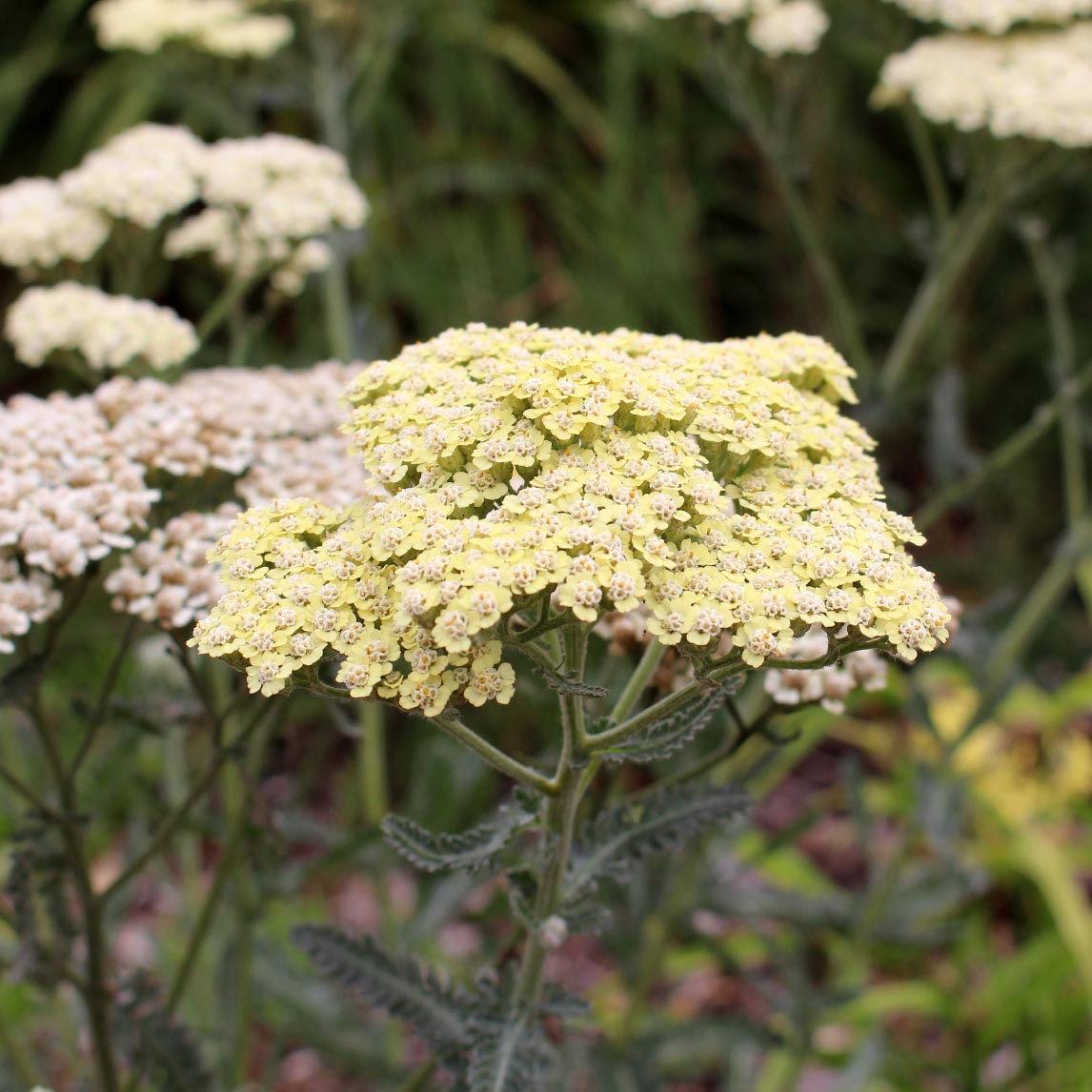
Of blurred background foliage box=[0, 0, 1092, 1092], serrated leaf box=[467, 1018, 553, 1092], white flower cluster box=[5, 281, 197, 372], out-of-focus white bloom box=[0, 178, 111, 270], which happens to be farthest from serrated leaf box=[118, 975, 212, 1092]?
out-of-focus white bloom box=[0, 178, 111, 270]

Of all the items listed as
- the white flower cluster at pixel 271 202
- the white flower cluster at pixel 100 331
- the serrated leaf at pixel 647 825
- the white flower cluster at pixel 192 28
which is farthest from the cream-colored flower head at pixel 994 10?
the serrated leaf at pixel 647 825

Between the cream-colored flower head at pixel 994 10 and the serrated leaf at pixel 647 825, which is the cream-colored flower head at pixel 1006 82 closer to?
the cream-colored flower head at pixel 994 10

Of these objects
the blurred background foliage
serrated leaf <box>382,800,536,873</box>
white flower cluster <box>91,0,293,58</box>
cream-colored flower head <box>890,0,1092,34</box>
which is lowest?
the blurred background foliage

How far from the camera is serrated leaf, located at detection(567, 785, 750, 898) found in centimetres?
126

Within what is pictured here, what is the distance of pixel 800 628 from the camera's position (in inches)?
39.3

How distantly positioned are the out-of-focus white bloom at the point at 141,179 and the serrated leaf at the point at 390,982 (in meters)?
1.12

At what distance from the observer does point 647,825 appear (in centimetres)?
130

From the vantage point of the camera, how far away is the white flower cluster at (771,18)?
89.3 inches

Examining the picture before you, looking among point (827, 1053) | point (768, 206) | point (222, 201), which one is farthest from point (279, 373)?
point (768, 206)

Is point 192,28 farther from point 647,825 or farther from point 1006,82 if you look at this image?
point 647,825

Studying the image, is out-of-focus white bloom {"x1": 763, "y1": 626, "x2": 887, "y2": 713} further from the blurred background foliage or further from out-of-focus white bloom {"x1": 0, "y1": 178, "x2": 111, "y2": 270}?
out-of-focus white bloom {"x1": 0, "y1": 178, "x2": 111, "y2": 270}

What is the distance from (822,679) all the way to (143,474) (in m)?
0.81

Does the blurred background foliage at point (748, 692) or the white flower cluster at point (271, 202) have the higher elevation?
the white flower cluster at point (271, 202)

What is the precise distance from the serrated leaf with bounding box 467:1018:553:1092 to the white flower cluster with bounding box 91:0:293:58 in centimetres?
193
